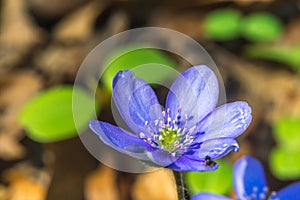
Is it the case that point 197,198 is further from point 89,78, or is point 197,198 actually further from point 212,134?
point 89,78

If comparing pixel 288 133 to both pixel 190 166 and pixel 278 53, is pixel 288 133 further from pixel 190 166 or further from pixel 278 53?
pixel 190 166

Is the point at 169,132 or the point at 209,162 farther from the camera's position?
the point at 169,132

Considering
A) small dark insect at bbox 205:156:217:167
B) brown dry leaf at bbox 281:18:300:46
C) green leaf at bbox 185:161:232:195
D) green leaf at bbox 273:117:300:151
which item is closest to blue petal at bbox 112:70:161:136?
small dark insect at bbox 205:156:217:167

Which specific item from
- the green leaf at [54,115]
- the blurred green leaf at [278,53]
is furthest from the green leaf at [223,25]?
the green leaf at [54,115]

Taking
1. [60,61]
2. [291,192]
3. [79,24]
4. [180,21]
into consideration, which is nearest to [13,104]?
[60,61]

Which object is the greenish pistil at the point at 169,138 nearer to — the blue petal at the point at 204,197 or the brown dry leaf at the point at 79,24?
the blue petal at the point at 204,197

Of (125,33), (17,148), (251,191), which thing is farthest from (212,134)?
(125,33)

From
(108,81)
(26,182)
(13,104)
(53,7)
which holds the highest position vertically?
(53,7)
